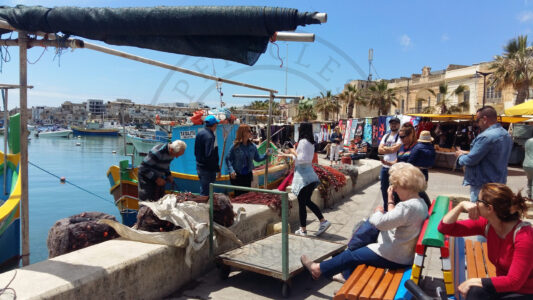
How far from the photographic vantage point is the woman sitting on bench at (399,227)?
10.2ft

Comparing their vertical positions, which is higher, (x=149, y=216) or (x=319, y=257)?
(x=149, y=216)

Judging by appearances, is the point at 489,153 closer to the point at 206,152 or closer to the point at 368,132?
the point at 206,152

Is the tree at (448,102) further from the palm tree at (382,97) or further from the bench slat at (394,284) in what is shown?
the bench slat at (394,284)

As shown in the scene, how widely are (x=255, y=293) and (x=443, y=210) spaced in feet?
6.63

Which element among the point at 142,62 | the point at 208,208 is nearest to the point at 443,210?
the point at 208,208

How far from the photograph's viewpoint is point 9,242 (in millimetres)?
7086

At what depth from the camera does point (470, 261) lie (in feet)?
10.5

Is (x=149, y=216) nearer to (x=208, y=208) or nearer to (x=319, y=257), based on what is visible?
(x=208, y=208)

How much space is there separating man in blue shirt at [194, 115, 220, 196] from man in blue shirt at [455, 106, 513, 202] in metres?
3.65

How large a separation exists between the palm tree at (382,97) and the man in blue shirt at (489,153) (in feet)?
127

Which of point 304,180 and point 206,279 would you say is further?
point 304,180

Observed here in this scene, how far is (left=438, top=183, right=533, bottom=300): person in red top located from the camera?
2318 millimetres

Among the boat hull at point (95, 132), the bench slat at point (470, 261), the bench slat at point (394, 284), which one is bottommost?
the bench slat at point (394, 284)

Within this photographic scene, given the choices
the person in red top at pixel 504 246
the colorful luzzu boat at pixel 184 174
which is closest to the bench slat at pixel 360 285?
the person in red top at pixel 504 246
